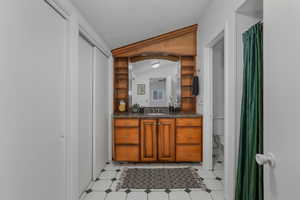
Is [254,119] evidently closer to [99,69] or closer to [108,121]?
[99,69]

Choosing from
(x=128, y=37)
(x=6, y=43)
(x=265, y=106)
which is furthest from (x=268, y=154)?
(x=128, y=37)

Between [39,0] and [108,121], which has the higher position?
[39,0]

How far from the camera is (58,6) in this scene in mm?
1417

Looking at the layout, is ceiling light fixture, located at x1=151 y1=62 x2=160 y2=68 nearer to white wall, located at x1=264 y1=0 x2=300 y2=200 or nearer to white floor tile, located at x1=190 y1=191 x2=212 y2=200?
white floor tile, located at x1=190 y1=191 x2=212 y2=200

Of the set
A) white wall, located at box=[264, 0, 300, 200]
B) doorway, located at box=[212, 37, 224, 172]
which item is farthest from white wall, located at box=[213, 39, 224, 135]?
white wall, located at box=[264, 0, 300, 200]

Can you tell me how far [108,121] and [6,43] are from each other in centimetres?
231

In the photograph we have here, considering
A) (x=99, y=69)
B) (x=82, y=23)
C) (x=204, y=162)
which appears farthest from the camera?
(x=204, y=162)

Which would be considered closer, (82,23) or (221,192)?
(82,23)

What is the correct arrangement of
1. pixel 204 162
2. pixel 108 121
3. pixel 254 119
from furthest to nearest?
pixel 108 121 < pixel 204 162 < pixel 254 119

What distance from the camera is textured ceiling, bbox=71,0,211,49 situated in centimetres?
192

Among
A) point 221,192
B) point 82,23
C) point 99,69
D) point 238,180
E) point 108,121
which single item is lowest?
point 221,192

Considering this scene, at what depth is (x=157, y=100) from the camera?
11.9 feet

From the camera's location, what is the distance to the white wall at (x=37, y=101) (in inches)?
37.9

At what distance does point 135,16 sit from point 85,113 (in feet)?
4.84
